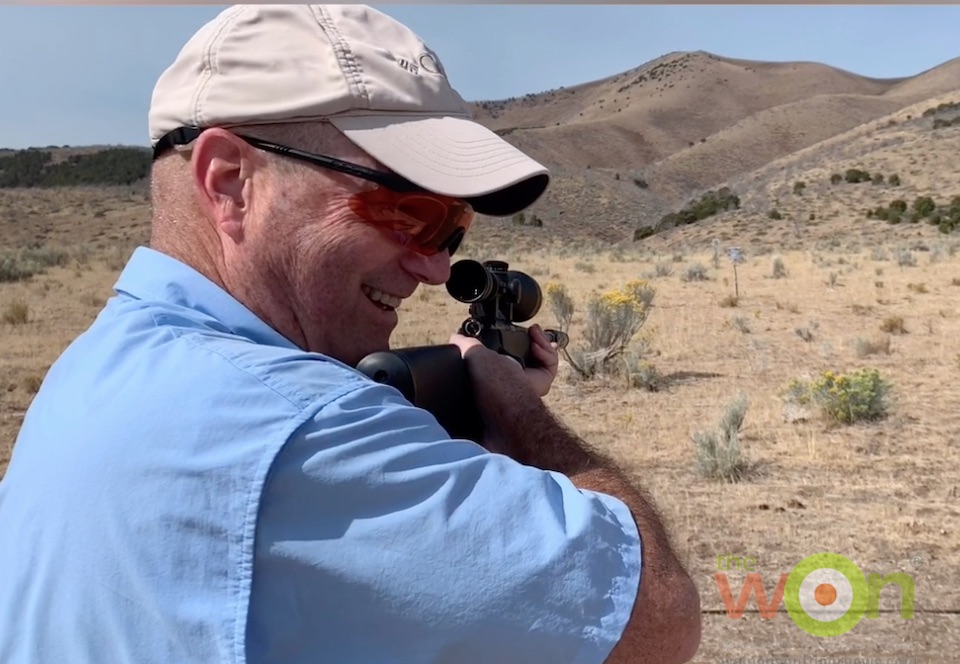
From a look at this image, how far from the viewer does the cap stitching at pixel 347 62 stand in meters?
1.22

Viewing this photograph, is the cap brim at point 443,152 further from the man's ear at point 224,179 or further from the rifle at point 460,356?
the rifle at point 460,356

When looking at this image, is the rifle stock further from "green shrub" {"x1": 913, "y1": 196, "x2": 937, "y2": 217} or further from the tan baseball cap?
"green shrub" {"x1": 913, "y1": 196, "x2": 937, "y2": 217}

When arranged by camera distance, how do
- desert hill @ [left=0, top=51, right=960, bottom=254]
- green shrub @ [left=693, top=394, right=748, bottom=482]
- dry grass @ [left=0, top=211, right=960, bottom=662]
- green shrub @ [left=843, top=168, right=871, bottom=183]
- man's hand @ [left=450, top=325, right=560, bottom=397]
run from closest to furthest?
man's hand @ [left=450, top=325, right=560, bottom=397], dry grass @ [left=0, top=211, right=960, bottom=662], green shrub @ [left=693, top=394, right=748, bottom=482], green shrub @ [left=843, top=168, right=871, bottom=183], desert hill @ [left=0, top=51, right=960, bottom=254]

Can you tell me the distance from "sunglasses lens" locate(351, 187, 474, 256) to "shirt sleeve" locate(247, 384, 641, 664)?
1.10ft

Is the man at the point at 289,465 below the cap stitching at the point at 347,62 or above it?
below

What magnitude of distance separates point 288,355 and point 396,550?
244 millimetres

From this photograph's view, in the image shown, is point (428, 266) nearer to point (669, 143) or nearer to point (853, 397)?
point (853, 397)

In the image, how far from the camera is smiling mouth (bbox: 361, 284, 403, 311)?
1.34m

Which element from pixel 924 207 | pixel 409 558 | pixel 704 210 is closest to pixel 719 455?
pixel 409 558

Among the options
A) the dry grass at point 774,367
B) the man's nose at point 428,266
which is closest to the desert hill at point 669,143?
the man's nose at point 428,266

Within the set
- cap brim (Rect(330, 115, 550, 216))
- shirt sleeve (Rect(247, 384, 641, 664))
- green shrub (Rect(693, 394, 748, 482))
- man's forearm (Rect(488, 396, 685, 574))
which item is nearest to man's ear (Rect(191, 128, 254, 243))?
cap brim (Rect(330, 115, 550, 216))

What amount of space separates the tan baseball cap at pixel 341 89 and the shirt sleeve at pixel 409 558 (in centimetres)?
38

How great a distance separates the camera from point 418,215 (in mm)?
1353

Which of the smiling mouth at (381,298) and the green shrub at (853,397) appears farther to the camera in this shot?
the green shrub at (853,397)
